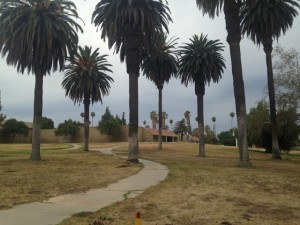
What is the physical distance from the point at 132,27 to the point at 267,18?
1589cm

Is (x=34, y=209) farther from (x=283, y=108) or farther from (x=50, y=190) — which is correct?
(x=283, y=108)

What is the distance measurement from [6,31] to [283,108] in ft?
87.0

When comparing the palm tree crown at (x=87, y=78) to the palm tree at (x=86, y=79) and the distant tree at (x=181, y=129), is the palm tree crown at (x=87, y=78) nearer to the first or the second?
the palm tree at (x=86, y=79)

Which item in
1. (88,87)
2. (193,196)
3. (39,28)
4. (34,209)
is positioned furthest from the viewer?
(88,87)

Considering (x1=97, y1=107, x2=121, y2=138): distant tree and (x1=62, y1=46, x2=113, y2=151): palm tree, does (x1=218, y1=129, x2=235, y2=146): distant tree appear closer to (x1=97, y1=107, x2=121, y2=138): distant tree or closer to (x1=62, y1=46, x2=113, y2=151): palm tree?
(x1=97, y1=107, x2=121, y2=138): distant tree

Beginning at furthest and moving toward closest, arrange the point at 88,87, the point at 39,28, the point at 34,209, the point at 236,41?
the point at 88,87, the point at 39,28, the point at 236,41, the point at 34,209

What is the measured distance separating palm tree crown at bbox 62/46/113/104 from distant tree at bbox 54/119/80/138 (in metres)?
43.8

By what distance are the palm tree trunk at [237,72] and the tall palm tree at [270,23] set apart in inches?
447

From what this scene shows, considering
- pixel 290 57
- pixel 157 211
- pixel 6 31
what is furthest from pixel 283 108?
pixel 157 211

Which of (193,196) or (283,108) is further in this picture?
(283,108)

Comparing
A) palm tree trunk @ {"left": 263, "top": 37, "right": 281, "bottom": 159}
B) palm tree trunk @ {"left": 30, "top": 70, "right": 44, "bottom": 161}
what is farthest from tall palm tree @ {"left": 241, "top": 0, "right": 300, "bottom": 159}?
palm tree trunk @ {"left": 30, "top": 70, "right": 44, "bottom": 161}

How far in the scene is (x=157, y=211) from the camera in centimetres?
1021

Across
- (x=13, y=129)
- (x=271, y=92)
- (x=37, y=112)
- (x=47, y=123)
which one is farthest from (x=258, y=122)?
(x=47, y=123)

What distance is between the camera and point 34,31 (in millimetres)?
29297
